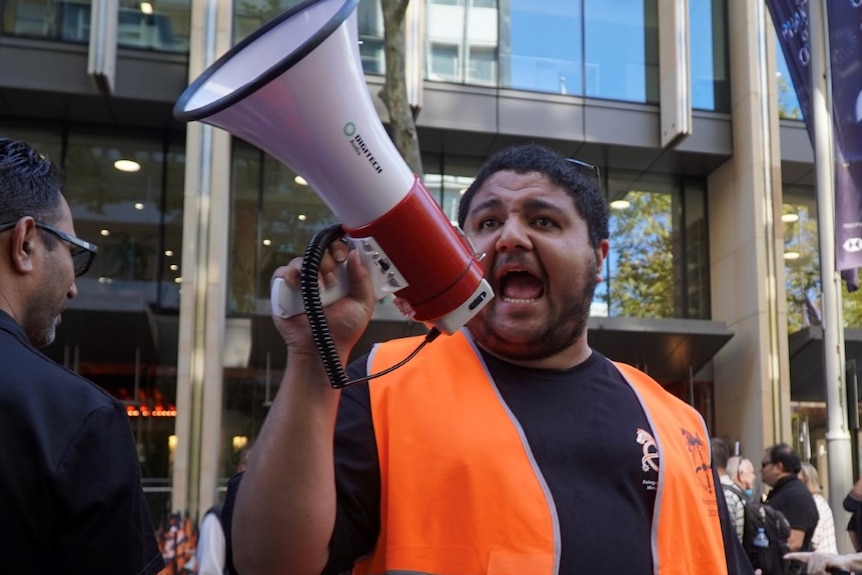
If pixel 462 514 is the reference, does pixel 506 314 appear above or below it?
above

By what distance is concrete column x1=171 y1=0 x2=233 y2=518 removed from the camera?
47.6 feet

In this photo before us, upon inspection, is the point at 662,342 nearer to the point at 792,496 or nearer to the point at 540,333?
the point at 792,496

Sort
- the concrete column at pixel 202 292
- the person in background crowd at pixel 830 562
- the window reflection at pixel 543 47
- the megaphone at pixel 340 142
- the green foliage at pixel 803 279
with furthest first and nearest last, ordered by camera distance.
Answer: the green foliage at pixel 803 279 → the window reflection at pixel 543 47 → the concrete column at pixel 202 292 → the person in background crowd at pixel 830 562 → the megaphone at pixel 340 142

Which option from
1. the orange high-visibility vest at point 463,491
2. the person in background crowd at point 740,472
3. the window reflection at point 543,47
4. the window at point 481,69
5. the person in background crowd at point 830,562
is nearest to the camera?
the orange high-visibility vest at point 463,491

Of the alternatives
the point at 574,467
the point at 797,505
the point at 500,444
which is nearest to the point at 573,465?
the point at 574,467

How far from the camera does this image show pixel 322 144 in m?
1.55

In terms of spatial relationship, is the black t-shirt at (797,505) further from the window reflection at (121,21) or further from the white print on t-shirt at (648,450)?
the window reflection at (121,21)

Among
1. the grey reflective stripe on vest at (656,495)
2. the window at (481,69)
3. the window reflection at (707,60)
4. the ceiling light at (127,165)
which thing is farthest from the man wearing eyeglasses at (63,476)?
the window reflection at (707,60)

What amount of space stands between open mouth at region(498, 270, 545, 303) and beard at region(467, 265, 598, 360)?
4cm

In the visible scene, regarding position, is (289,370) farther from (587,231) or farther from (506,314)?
(587,231)

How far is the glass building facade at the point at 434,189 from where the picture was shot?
15.2 metres

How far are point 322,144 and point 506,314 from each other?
685 mm

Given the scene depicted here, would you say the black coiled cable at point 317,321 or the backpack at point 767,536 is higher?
the black coiled cable at point 317,321

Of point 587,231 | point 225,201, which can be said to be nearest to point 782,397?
point 225,201
